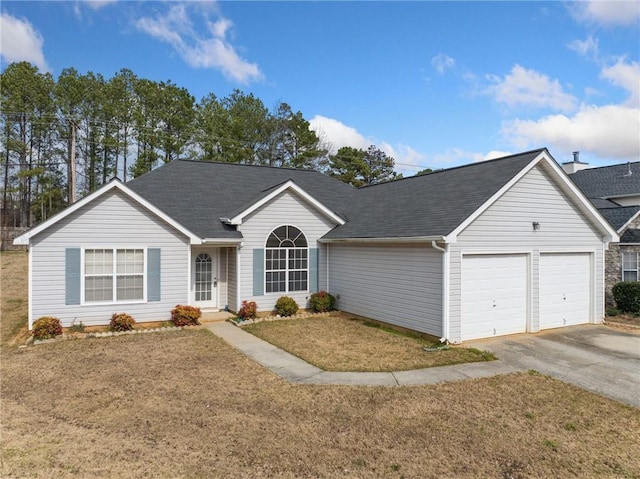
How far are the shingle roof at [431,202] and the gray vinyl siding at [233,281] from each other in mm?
3684

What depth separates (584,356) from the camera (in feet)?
32.5

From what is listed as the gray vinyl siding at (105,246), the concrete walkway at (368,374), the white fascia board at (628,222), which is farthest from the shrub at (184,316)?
the white fascia board at (628,222)

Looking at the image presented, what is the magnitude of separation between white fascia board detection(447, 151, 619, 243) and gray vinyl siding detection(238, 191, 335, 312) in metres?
6.71

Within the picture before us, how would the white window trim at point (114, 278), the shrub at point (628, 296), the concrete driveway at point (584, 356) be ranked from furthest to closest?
the shrub at point (628, 296) → the white window trim at point (114, 278) → the concrete driveway at point (584, 356)

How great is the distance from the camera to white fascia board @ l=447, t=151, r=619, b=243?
10797 mm

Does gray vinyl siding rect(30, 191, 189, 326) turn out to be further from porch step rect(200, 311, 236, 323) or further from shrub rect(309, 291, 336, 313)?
shrub rect(309, 291, 336, 313)

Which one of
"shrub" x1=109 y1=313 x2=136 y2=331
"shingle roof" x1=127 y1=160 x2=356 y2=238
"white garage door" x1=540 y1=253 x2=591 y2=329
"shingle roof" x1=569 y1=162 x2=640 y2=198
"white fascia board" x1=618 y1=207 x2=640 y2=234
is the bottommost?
"shrub" x1=109 y1=313 x2=136 y2=331

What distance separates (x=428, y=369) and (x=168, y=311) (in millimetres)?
8723

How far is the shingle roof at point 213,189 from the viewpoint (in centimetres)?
1527

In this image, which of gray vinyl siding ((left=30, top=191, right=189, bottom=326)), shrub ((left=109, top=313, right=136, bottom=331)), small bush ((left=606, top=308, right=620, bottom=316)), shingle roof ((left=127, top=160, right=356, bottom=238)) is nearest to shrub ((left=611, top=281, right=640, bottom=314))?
small bush ((left=606, top=308, right=620, bottom=316))

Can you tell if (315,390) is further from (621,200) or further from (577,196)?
(621,200)

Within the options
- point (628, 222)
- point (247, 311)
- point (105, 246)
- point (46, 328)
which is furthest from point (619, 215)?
point (46, 328)

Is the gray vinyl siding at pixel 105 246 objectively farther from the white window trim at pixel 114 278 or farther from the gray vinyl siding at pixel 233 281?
the gray vinyl siding at pixel 233 281

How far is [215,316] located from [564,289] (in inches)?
462
